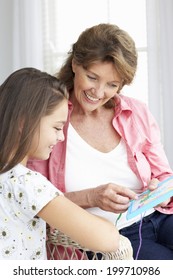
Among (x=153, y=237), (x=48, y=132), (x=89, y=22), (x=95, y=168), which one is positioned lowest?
(x=153, y=237)

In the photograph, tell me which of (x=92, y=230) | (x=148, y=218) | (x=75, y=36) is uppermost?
(x=75, y=36)

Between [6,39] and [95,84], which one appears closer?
[95,84]

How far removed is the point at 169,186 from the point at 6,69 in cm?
255

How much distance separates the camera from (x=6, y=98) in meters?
1.32

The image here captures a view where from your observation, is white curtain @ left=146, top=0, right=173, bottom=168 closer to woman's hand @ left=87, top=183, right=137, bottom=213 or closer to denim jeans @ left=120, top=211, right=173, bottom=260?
denim jeans @ left=120, top=211, right=173, bottom=260

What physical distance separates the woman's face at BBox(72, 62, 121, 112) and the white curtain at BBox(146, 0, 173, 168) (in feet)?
4.91

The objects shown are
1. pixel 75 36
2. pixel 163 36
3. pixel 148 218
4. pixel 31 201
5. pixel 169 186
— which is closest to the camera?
A: pixel 31 201

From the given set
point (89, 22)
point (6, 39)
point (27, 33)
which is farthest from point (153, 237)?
point (6, 39)

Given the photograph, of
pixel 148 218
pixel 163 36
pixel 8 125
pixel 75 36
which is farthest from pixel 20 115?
pixel 75 36

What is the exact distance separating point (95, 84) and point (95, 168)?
280 mm

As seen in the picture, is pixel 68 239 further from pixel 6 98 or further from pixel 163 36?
pixel 163 36

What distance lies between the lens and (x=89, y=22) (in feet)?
11.1

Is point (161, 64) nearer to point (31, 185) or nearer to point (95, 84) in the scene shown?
point (95, 84)

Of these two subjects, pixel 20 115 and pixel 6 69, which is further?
pixel 6 69
